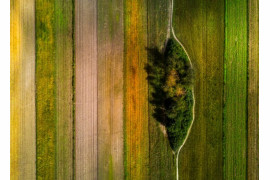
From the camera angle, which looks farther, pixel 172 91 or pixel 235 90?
pixel 235 90

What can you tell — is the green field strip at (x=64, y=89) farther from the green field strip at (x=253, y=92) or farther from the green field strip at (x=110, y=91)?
the green field strip at (x=253, y=92)

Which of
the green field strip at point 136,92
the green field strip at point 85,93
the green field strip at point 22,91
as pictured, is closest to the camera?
the green field strip at point 22,91

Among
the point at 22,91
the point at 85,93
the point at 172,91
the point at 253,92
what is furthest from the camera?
the point at 253,92

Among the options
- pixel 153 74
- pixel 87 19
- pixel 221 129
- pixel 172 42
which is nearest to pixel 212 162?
pixel 221 129

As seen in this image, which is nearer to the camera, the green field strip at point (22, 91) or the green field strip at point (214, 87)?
the green field strip at point (22, 91)

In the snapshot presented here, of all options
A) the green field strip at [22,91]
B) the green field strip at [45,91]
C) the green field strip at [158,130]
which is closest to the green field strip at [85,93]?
the green field strip at [45,91]

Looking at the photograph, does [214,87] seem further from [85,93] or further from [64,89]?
[64,89]

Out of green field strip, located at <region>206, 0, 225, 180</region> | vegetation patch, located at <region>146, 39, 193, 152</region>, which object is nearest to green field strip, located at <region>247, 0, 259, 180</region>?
green field strip, located at <region>206, 0, 225, 180</region>

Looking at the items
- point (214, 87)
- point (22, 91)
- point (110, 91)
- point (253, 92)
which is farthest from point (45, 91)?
point (253, 92)
